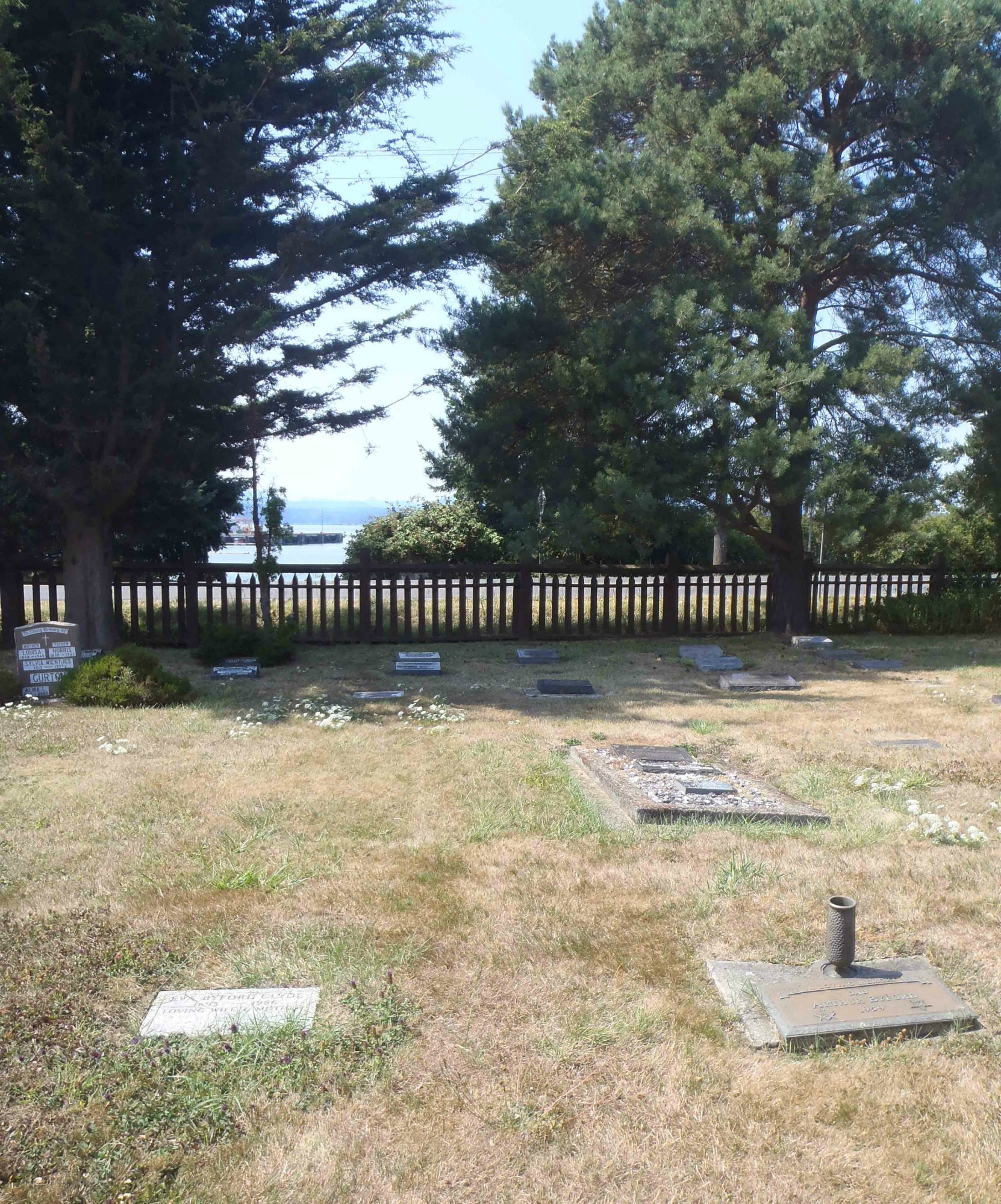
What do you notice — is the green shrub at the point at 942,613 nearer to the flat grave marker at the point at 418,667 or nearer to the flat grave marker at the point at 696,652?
the flat grave marker at the point at 696,652

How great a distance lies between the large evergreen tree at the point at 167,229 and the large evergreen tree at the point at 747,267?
Result: 7.19 feet

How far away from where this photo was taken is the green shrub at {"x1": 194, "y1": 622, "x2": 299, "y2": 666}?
1095cm

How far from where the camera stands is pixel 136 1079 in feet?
8.80

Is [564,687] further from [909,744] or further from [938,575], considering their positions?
[938,575]

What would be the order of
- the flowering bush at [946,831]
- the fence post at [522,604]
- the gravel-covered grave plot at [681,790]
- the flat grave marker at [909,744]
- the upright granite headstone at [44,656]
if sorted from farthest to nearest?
1. the fence post at [522,604]
2. the upright granite headstone at [44,656]
3. the flat grave marker at [909,744]
4. the gravel-covered grave plot at [681,790]
5. the flowering bush at [946,831]

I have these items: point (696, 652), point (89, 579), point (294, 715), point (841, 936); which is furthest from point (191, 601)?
point (841, 936)

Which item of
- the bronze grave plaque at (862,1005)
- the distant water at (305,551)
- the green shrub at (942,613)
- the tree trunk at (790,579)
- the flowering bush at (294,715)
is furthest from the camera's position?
the distant water at (305,551)

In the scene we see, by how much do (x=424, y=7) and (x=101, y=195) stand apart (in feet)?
14.3

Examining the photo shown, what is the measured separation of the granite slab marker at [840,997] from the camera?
293 centimetres

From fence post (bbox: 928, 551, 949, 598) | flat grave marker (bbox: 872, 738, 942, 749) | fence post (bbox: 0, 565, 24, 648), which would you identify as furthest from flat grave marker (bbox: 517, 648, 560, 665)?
fence post (bbox: 928, 551, 949, 598)

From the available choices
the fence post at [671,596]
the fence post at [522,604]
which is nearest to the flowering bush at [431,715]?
the fence post at [522,604]

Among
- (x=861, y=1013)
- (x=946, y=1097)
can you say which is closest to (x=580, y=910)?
(x=861, y=1013)

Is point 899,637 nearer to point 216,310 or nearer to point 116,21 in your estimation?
point 216,310

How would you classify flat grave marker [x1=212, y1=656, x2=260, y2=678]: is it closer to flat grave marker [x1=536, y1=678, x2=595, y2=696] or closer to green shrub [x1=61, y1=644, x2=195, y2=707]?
green shrub [x1=61, y1=644, x2=195, y2=707]
